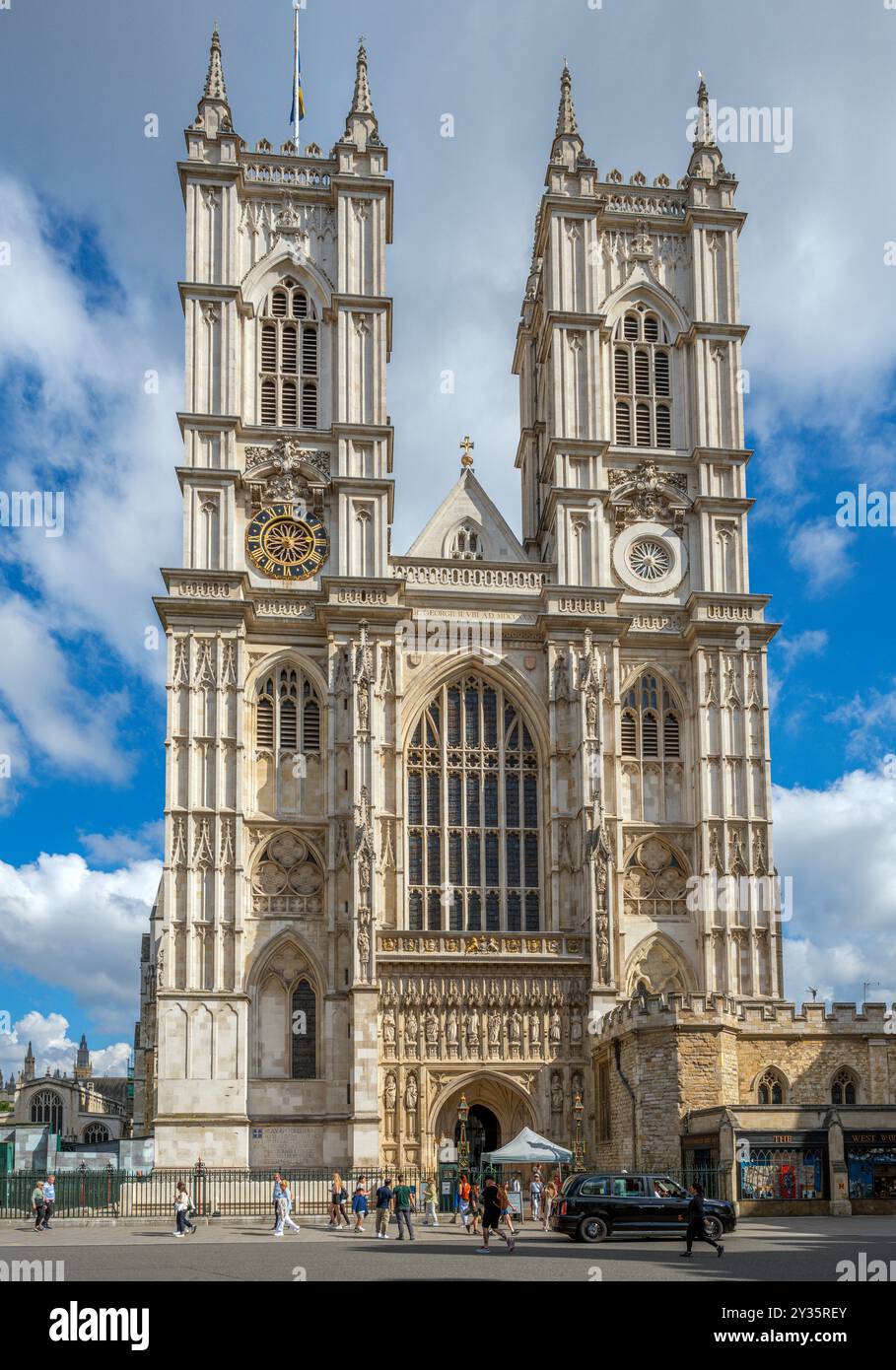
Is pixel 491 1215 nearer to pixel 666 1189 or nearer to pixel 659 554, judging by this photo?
pixel 666 1189

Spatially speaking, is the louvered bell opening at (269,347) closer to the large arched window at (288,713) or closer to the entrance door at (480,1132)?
the large arched window at (288,713)

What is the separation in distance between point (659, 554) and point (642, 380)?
259 inches

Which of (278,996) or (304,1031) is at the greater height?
(278,996)

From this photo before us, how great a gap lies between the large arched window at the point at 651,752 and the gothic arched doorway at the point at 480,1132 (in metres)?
10.3

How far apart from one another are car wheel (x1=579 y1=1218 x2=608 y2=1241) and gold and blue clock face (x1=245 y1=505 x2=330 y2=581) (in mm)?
26435

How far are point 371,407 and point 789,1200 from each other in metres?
28.7

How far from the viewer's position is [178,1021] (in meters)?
45.6

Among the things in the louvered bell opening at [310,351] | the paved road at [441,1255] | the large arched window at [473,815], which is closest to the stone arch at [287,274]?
the louvered bell opening at [310,351]

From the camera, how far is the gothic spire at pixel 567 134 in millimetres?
55969

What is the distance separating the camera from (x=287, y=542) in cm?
5141

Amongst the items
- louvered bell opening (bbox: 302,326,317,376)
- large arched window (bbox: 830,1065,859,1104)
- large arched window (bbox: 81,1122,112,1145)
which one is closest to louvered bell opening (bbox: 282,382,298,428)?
louvered bell opening (bbox: 302,326,317,376)

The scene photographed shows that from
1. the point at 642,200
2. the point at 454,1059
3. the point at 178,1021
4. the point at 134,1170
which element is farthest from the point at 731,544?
the point at 134,1170

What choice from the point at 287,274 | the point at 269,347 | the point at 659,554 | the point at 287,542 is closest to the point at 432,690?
the point at 287,542
